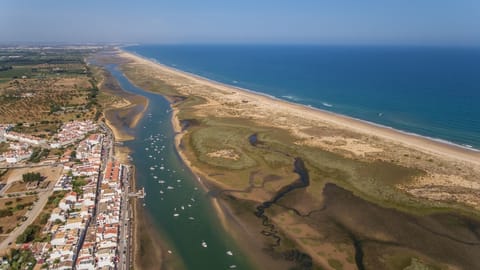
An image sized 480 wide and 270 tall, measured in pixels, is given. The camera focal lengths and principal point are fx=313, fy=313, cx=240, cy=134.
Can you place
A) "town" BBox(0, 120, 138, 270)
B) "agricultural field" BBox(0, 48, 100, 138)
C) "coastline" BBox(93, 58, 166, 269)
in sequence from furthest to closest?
"agricultural field" BBox(0, 48, 100, 138) → "coastline" BBox(93, 58, 166, 269) → "town" BBox(0, 120, 138, 270)

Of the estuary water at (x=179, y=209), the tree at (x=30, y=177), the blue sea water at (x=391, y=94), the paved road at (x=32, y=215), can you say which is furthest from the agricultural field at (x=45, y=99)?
the blue sea water at (x=391, y=94)

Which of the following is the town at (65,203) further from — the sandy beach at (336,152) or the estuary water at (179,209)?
the sandy beach at (336,152)

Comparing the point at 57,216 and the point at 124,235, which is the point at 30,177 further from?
the point at 124,235

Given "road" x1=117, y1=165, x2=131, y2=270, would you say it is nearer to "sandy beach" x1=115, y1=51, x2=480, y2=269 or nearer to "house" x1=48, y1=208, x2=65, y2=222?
"house" x1=48, y1=208, x2=65, y2=222

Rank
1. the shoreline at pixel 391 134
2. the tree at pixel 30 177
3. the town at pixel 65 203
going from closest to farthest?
the town at pixel 65 203, the tree at pixel 30 177, the shoreline at pixel 391 134

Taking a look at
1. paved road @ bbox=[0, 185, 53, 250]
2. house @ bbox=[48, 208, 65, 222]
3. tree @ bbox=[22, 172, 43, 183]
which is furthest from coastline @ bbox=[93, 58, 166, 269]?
tree @ bbox=[22, 172, 43, 183]

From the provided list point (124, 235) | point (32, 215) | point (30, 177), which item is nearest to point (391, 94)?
point (124, 235)

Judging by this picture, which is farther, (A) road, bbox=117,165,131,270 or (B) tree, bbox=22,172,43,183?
(B) tree, bbox=22,172,43,183
